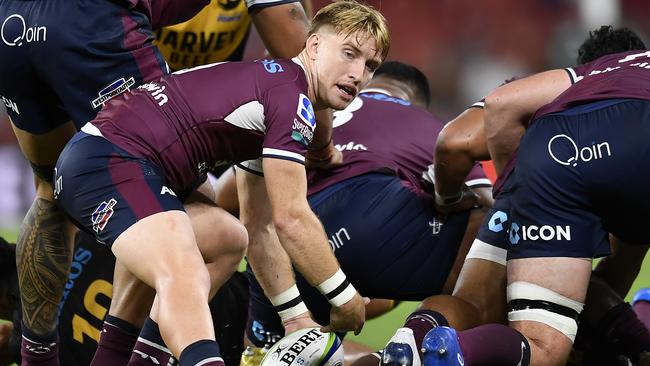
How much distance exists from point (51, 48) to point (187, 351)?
130cm

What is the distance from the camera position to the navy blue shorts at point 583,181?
3.88 metres

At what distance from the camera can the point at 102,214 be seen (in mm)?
3527

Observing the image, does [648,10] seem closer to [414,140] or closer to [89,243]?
[414,140]

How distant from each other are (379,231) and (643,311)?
1234mm

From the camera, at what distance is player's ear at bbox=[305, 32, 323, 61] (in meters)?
3.88

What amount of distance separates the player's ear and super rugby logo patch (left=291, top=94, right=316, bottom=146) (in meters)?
0.23

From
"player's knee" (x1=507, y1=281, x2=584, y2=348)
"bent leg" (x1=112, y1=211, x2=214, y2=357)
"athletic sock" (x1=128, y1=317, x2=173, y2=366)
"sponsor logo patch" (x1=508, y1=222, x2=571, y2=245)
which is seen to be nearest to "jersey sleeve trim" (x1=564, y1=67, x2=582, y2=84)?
"sponsor logo patch" (x1=508, y1=222, x2=571, y2=245)

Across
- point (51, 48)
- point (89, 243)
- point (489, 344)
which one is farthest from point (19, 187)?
point (489, 344)

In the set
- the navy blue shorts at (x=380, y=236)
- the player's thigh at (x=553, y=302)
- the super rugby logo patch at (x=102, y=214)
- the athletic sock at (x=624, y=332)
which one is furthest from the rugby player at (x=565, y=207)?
the super rugby logo patch at (x=102, y=214)

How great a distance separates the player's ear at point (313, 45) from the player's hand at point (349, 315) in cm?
84

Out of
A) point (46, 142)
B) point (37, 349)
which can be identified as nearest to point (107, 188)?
point (46, 142)

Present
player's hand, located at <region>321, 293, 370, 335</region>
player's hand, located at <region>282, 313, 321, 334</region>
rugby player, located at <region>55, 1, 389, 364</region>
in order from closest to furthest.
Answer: rugby player, located at <region>55, 1, 389, 364</region>
player's hand, located at <region>321, 293, 370, 335</region>
player's hand, located at <region>282, 313, 321, 334</region>

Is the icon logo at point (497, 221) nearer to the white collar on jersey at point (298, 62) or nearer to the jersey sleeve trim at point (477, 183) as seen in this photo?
the jersey sleeve trim at point (477, 183)

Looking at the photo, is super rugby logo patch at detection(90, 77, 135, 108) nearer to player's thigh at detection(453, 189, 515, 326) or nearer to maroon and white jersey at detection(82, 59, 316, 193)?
maroon and white jersey at detection(82, 59, 316, 193)
